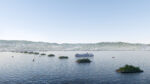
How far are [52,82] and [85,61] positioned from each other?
77.6 meters

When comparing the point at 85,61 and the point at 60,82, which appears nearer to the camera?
the point at 60,82

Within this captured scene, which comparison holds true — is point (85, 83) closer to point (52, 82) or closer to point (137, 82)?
point (52, 82)

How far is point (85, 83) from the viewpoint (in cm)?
5859

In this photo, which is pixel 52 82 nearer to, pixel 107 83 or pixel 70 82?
pixel 70 82

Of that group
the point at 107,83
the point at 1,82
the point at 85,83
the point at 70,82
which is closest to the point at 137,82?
the point at 107,83

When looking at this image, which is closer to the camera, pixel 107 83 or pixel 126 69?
pixel 107 83

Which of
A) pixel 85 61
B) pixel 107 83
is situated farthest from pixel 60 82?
pixel 85 61

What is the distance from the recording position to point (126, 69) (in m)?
82.2

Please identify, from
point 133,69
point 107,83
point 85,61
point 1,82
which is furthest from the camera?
point 85,61

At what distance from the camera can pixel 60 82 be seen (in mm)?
61000

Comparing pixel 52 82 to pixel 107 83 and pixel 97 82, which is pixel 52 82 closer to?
pixel 97 82

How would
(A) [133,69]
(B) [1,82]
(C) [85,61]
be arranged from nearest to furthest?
(B) [1,82]
(A) [133,69]
(C) [85,61]

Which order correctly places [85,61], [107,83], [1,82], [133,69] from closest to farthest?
[107,83], [1,82], [133,69], [85,61]

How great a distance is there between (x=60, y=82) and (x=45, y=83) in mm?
5864
